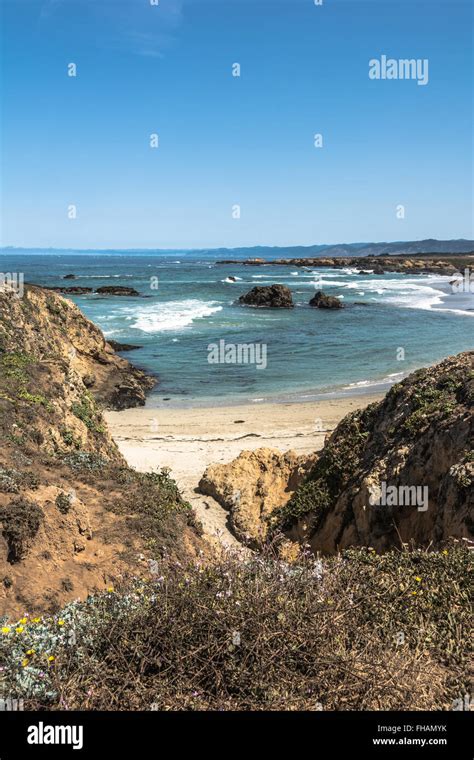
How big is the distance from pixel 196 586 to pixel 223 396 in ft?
70.6

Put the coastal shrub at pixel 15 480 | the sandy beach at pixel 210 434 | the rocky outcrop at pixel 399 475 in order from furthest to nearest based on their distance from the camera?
the sandy beach at pixel 210 434 < the coastal shrub at pixel 15 480 < the rocky outcrop at pixel 399 475

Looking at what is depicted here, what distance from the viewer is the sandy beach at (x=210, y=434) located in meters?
15.4

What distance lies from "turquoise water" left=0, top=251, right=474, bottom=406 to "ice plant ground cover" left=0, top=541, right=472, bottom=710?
67.7ft

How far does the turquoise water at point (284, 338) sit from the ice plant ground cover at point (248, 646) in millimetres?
20626

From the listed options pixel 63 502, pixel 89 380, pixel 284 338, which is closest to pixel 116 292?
pixel 284 338

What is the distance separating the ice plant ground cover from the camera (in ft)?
12.8

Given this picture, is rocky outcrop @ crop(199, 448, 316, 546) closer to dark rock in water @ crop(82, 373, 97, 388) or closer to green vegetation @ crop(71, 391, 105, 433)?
green vegetation @ crop(71, 391, 105, 433)

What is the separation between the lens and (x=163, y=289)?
82.2m

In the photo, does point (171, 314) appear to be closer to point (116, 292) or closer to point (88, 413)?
point (116, 292)

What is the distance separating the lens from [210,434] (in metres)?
20.2

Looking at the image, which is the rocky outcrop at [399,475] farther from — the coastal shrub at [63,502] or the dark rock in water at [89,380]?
the dark rock in water at [89,380]

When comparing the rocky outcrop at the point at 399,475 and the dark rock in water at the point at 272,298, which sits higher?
the dark rock in water at the point at 272,298

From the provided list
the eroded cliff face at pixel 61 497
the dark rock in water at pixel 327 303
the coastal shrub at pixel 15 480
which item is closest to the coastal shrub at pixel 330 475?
the eroded cliff face at pixel 61 497

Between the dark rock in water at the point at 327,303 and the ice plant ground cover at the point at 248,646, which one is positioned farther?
the dark rock in water at the point at 327,303
